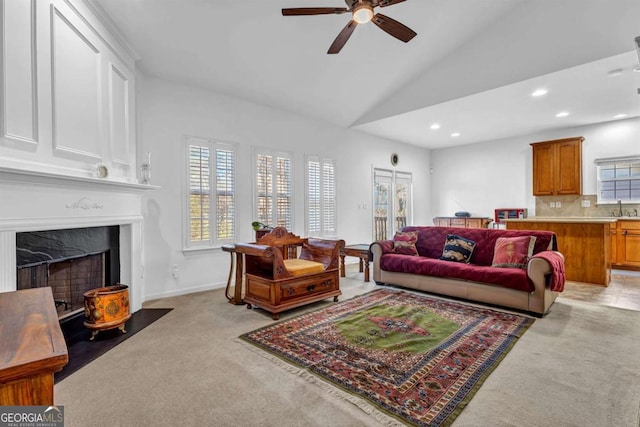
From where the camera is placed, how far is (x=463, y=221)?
7.91 m

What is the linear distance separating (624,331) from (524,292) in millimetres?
805

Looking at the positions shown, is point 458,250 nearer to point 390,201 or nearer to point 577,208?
point 390,201

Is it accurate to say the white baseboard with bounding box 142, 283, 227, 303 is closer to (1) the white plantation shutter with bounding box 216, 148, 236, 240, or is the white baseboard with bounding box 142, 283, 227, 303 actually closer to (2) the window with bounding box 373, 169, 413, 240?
(1) the white plantation shutter with bounding box 216, 148, 236, 240

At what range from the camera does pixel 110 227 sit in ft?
10.8

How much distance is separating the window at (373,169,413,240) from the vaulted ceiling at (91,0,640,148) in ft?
6.07

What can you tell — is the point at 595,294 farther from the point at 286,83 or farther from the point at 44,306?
the point at 44,306

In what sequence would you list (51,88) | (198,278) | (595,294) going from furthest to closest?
1. (198,278)
2. (595,294)
3. (51,88)

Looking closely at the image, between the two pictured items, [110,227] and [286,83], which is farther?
[286,83]

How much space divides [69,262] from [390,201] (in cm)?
639

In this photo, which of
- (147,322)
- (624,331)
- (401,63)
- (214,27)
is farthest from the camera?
(401,63)

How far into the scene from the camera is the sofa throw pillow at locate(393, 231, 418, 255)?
14.8ft

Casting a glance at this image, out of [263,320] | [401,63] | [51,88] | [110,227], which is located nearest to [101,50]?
[51,88]

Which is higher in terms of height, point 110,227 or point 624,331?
point 110,227

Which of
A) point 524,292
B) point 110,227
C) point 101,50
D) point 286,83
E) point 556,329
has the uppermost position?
point 286,83
